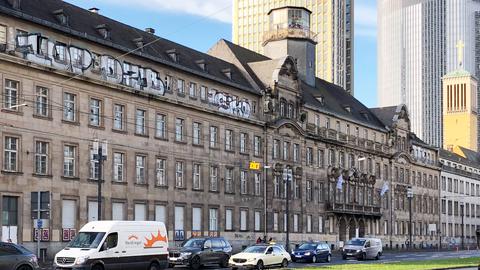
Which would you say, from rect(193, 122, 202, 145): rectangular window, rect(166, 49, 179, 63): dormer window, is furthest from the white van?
rect(166, 49, 179, 63): dormer window

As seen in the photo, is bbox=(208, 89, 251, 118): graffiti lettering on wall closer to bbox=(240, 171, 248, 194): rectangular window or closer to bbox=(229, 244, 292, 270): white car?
bbox=(240, 171, 248, 194): rectangular window

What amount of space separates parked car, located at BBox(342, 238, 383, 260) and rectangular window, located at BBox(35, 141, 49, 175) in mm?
23999

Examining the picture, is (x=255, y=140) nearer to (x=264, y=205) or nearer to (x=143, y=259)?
(x=264, y=205)

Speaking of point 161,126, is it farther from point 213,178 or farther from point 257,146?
point 257,146

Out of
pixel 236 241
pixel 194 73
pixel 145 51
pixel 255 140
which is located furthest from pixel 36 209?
pixel 255 140

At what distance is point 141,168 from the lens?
6172 cm

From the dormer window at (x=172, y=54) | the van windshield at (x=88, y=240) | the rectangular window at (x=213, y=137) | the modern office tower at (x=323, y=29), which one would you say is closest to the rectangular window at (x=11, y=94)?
the van windshield at (x=88, y=240)

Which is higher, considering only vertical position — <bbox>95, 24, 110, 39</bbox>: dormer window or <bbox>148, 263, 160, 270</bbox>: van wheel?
<bbox>95, 24, 110, 39</bbox>: dormer window

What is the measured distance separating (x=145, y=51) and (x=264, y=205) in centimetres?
2209

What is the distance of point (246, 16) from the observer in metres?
167

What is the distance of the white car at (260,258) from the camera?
140 ft

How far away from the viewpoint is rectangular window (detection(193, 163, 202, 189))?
2674 inches

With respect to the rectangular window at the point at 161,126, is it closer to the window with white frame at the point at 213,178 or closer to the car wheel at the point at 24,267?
the window with white frame at the point at 213,178

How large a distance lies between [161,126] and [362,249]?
18.5 metres
